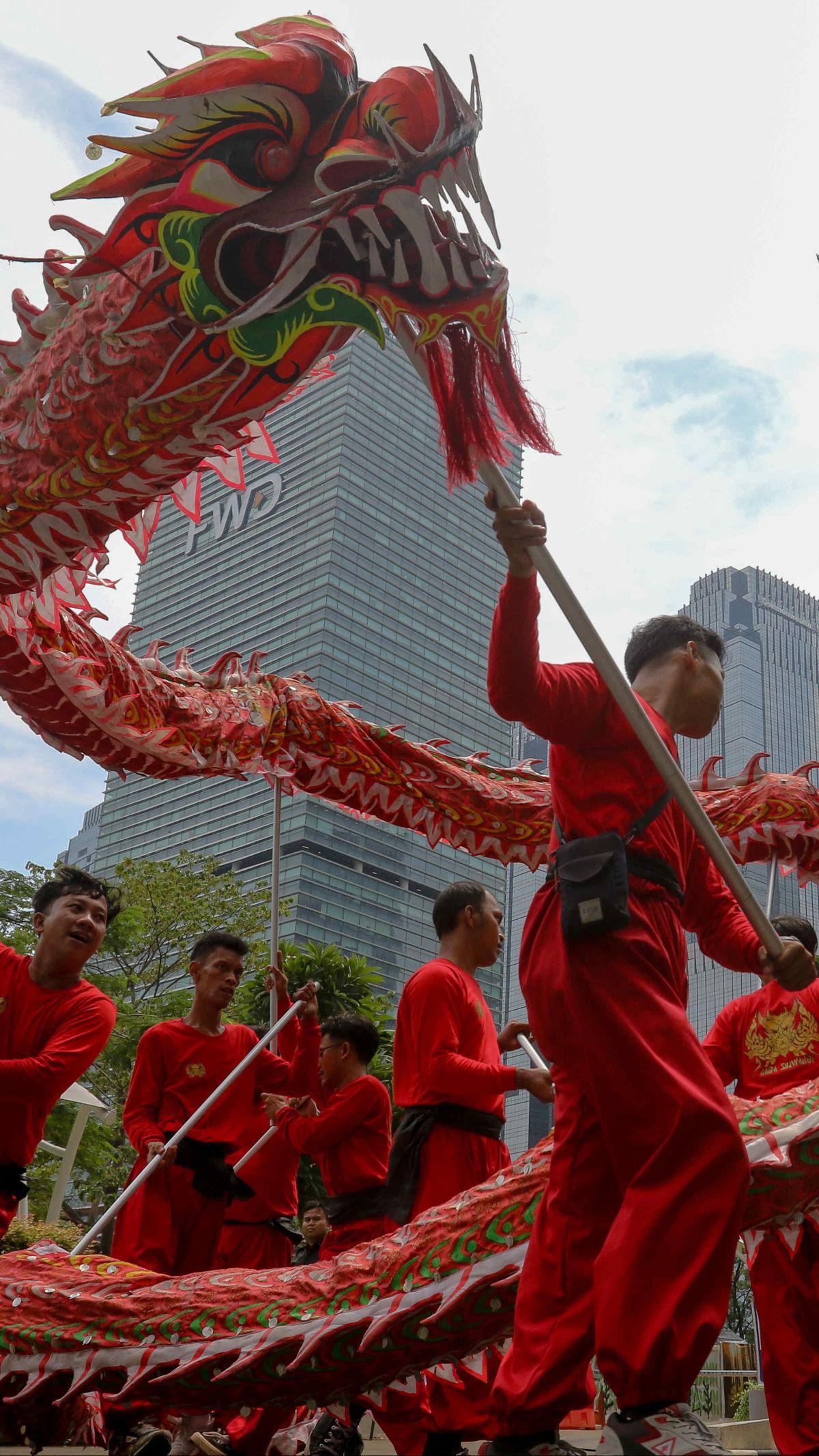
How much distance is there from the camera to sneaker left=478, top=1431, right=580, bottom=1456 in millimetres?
2051

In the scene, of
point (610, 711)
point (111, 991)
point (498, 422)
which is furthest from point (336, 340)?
point (111, 991)

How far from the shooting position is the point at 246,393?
2.97m

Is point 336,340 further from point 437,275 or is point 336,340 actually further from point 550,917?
point 550,917

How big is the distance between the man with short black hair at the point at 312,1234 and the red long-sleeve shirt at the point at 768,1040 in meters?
3.32

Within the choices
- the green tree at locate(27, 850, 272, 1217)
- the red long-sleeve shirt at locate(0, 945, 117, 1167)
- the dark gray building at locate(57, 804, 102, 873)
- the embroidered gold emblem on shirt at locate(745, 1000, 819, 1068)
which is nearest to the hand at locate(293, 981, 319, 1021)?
the red long-sleeve shirt at locate(0, 945, 117, 1167)

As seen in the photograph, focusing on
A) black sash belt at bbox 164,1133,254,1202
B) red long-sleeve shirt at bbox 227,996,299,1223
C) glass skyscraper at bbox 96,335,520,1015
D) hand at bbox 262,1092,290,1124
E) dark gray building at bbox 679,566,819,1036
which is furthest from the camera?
dark gray building at bbox 679,566,819,1036

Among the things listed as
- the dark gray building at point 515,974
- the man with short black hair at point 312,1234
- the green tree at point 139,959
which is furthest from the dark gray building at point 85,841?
the man with short black hair at point 312,1234

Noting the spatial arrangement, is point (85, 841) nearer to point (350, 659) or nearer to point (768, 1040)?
point (350, 659)

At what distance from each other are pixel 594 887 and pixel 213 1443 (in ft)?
9.72

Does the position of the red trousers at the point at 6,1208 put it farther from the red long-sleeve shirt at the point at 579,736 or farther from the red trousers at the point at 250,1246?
the red long-sleeve shirt at the point at 579,736

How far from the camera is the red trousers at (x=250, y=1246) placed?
15.6ft

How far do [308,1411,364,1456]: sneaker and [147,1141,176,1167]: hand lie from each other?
3.11 ft

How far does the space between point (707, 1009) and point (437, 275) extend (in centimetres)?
4135

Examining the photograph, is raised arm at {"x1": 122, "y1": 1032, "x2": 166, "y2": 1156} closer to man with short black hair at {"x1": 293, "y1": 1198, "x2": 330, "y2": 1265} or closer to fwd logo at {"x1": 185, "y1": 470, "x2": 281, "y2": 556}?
fwd logo at {"x1": 185, "y1": 470, "x2": 281, "y2": 556}
